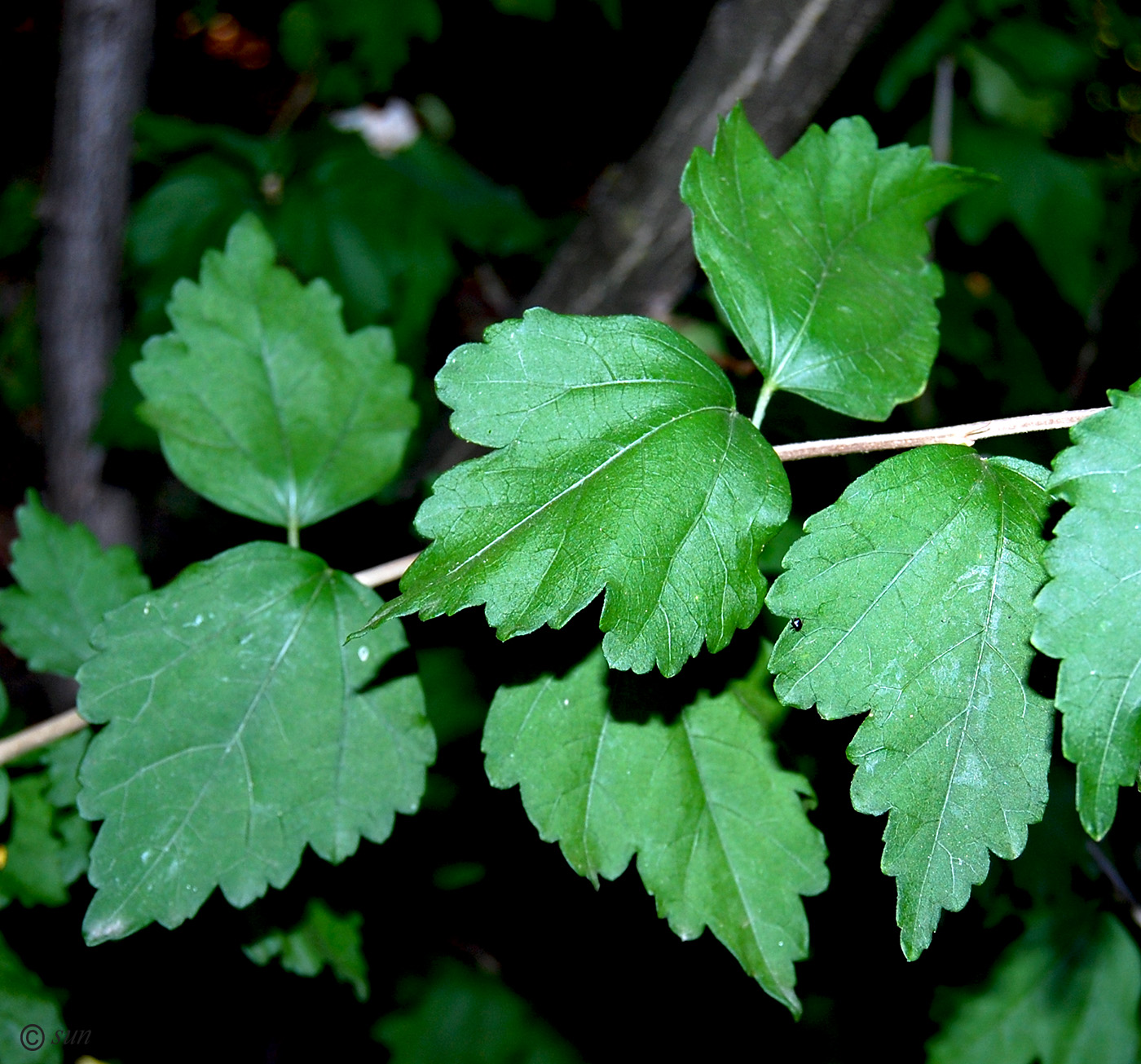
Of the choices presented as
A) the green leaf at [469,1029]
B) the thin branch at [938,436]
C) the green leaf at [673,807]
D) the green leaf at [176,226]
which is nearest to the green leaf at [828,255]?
the thin branch at [938,436]

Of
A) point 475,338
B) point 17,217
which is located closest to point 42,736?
point 475,338

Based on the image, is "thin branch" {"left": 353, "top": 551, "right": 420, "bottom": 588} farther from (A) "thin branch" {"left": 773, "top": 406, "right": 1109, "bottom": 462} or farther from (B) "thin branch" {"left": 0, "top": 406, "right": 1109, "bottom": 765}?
(A) "thin branch" {"left": 773, "top": 406, "right": 1109, "bottom": 462}

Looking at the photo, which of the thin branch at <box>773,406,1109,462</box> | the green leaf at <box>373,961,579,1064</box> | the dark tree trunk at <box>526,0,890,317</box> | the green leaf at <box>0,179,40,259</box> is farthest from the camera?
the green leaf at <box>0,179,40,259</box>

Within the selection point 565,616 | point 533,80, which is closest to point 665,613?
point 565,616

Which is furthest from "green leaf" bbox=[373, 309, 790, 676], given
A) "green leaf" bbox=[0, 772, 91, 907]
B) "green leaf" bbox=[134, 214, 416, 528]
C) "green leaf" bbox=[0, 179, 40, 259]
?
"green leaf" bbox=[0, 179, 40, 259]

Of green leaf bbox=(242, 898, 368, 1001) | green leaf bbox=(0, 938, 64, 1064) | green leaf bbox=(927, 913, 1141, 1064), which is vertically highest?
green leaf bbox=(242, 898, 368, 1001)

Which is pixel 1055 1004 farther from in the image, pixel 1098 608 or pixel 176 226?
pixel 176 226
